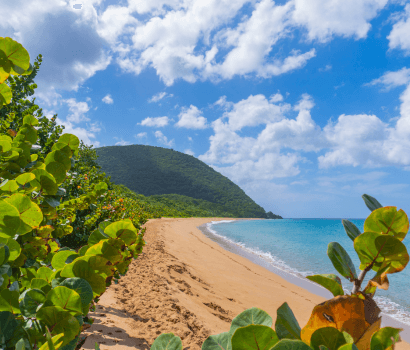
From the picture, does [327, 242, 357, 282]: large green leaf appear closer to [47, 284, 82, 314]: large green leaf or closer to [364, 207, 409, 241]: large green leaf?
[364, 207, 409, 241]: large green leaf

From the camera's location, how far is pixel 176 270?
21.5ft

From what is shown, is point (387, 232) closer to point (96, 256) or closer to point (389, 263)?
point (389, 263)

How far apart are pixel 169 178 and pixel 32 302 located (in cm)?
8618

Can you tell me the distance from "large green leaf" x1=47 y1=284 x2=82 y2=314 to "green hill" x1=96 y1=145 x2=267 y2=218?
2790 inches

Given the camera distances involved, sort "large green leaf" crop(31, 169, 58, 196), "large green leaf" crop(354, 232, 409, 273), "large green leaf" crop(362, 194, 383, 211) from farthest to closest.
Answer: "large green leaf" crop(31, 169, 58, 196) < "large green leaf" crop(362, 194, 383, 211) < "large green leaf" crop(354, 232, 409, 273)

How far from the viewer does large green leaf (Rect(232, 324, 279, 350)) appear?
287 mm

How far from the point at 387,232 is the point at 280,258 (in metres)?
14.7

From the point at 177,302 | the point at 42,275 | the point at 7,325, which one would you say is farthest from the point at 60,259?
the point at 177,302

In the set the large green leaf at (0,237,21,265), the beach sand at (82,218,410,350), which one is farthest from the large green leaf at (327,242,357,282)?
the beach sand at (82,218,410,350)

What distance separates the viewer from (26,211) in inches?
25.0

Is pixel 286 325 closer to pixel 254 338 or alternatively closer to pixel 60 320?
pixel 254 338

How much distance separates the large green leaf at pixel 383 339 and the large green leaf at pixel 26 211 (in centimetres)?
73

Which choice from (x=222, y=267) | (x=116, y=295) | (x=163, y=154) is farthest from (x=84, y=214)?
(x=163, y=154)

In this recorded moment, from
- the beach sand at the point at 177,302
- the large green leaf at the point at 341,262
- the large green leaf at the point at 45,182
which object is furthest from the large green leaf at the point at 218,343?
the beach sand at the point at 177,302
